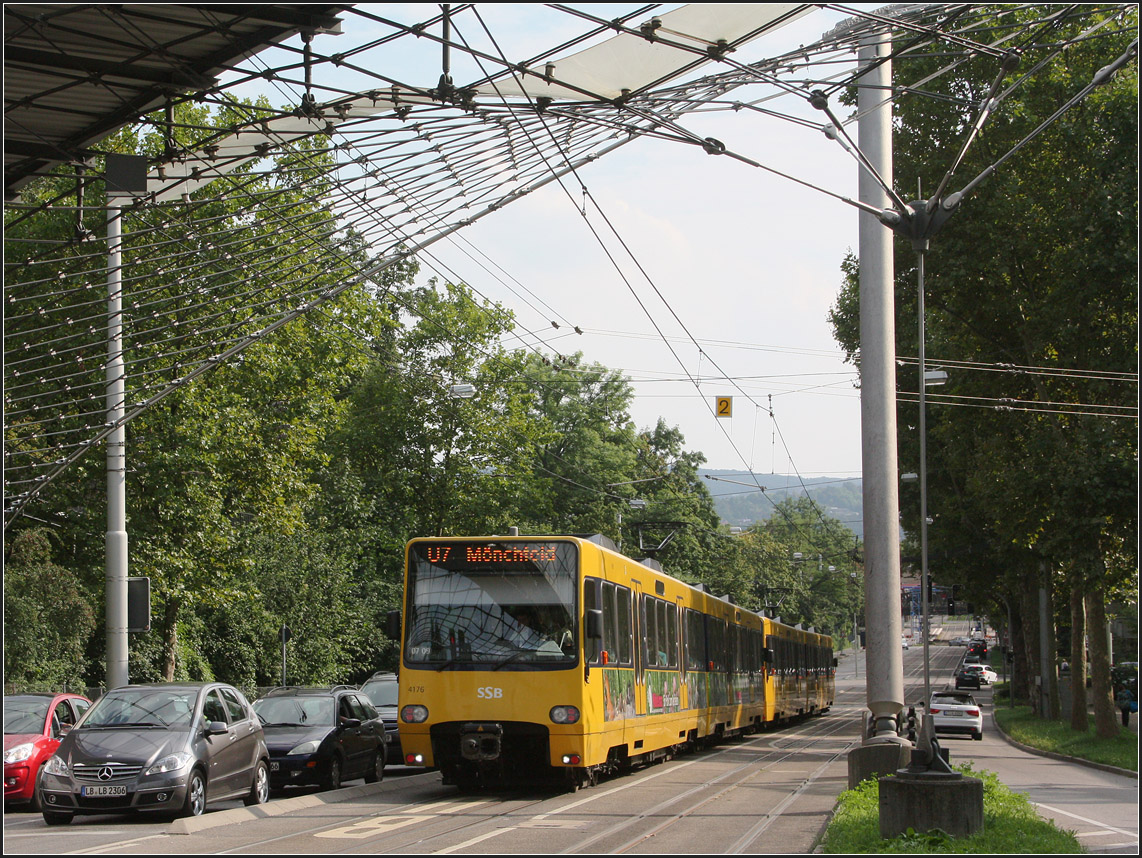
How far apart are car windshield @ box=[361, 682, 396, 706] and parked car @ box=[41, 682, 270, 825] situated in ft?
29.0

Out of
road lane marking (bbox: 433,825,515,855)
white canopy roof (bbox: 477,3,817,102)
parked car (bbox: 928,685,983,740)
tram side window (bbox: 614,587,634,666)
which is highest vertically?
white canopy roof (bbox: 477,3,817,102)

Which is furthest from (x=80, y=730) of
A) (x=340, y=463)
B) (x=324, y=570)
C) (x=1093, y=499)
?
(x=340, y=463)

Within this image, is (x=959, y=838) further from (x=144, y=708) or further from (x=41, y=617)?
(x=41, y=617)

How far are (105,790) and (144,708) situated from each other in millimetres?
1416

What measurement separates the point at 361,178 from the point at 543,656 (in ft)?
20.7

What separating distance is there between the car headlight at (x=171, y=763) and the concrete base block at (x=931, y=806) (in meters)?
7.98

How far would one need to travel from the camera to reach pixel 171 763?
14109 mm

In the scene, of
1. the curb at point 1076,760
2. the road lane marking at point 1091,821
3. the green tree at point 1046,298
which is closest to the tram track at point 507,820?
the road lane marking at point 1091,821

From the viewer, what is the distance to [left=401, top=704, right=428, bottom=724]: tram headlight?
15719 millimetres

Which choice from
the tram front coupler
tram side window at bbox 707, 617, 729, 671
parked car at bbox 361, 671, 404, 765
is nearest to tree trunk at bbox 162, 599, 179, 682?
parked car at bbox 361, 671, 404, 765

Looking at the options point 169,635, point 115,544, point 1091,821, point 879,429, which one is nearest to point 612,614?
point 879,429

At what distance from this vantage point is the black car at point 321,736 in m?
17.9

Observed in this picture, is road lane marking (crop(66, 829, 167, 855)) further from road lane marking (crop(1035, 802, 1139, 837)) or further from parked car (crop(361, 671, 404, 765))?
parked car (crop(361, 671, 404, 765))

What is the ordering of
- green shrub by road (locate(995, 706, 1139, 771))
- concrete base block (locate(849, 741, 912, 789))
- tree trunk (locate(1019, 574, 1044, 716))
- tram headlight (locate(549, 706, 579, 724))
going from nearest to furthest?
concrete base block (locate(849, 741, 912, 789))
tram headlight (locate(549, 706, 579, 724))
green shrub by road (locate(995, 706, 1139, 771))
tree trunk (locate(1019, 574, 1044, 716))
